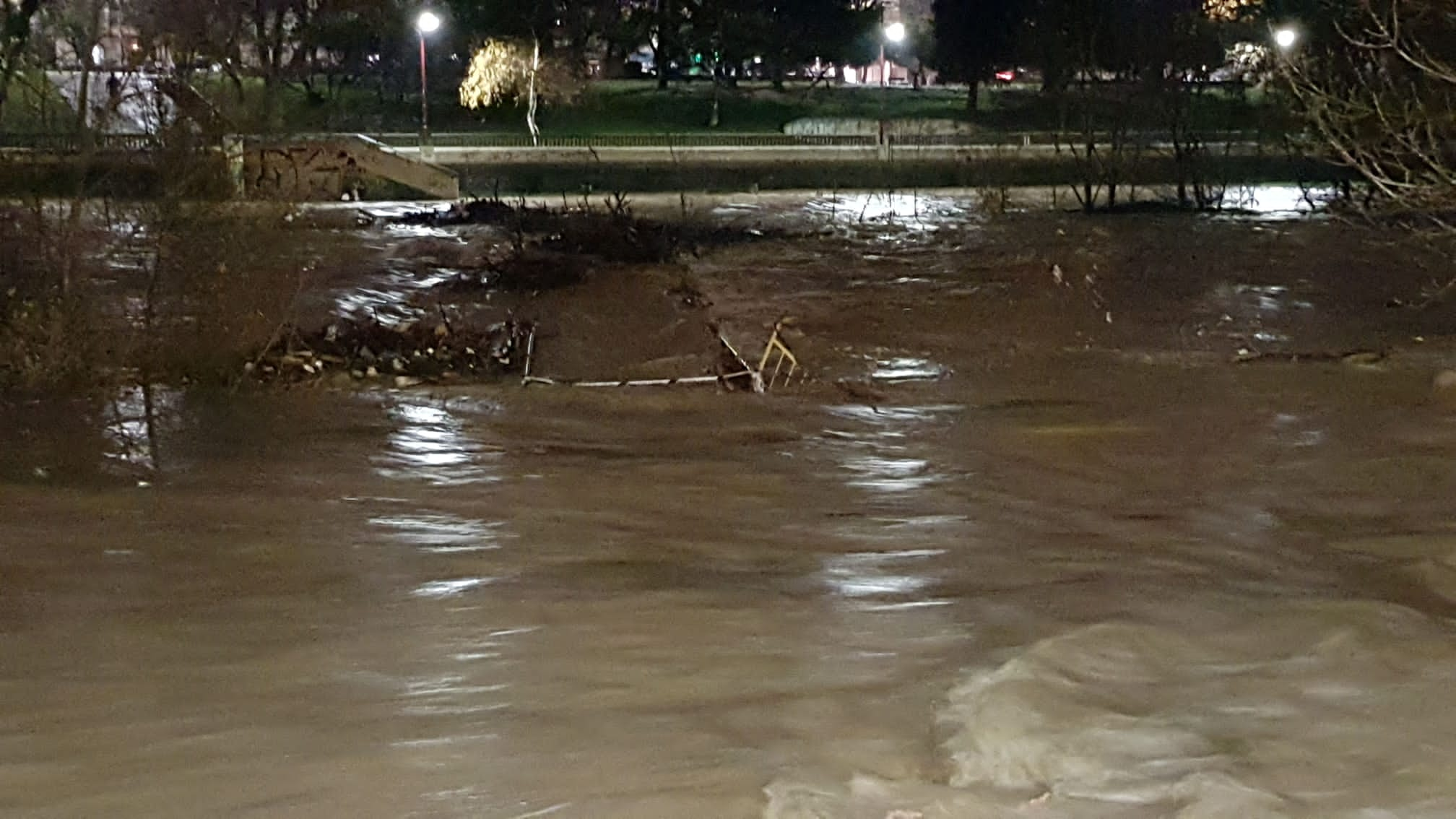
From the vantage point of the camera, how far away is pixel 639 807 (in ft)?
20.4

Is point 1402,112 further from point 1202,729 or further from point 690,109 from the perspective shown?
point 690,109

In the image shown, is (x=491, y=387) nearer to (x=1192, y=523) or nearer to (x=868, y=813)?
(x=1192, y=523)

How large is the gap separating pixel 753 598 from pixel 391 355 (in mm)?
8348

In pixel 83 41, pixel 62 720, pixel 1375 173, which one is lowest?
pixel 62 720

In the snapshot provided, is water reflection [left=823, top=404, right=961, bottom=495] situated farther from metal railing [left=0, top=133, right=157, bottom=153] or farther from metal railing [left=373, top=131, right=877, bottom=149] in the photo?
metal railing [left=373, top=131, right=877, bottom=149]

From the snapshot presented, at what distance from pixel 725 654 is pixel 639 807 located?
6.44 ft

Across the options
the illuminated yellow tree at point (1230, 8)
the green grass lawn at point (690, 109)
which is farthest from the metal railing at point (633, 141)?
the illuminated yellow tree at point (1230, 8)

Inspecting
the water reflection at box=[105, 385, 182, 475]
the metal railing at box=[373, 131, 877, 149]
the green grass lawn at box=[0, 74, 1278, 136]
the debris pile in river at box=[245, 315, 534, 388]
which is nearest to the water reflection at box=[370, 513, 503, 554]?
the water reflection at box=[105, 385, 182, 475]

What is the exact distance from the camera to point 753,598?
9.17 m

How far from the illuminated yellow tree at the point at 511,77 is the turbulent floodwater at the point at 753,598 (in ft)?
118

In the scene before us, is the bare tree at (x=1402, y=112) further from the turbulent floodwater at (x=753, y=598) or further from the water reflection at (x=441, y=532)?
the water reflection at (x=441, y=532)

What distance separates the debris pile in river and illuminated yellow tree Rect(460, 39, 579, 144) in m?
33.4

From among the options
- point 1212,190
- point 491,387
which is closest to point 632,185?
point 1212,190

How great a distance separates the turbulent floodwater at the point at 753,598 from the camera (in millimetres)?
6516
